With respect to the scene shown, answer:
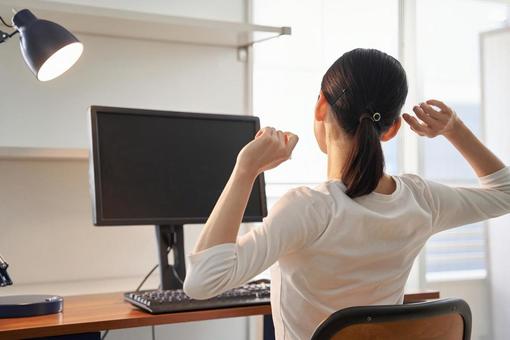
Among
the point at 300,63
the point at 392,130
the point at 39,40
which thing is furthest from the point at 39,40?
the point at 300,63

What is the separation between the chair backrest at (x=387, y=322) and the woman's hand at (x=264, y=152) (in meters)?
0.28

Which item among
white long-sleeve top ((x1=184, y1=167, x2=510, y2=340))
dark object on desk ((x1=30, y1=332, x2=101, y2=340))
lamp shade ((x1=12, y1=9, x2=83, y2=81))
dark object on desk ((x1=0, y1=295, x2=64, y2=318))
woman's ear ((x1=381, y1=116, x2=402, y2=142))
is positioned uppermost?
lamp shade ((x1=12, y1=9, x2=83, y2=81))

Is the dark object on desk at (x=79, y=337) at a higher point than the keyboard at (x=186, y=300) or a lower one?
lower

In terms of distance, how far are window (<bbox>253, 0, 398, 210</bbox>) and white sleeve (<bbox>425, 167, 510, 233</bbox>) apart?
49.0 inches

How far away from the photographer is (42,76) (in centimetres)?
181

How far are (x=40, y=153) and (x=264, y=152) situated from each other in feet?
3.80

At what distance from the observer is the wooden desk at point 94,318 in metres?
1.55

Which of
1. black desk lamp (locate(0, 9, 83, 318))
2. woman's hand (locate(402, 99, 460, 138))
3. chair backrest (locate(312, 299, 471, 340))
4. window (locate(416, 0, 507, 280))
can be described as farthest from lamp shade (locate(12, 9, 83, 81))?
window (locate(416, 0, 507, 280))

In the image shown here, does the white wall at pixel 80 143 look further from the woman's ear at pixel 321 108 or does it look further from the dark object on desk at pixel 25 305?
the woman's ear at pixel 321 108

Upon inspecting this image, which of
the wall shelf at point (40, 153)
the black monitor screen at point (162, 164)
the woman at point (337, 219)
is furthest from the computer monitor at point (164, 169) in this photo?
the woman at point (337, 219)

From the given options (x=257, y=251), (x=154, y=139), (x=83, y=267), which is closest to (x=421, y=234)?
(x=257, y=251)

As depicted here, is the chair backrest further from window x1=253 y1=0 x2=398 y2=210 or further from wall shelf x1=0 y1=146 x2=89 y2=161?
window x1=253 y1=0 x2=398 y2=210

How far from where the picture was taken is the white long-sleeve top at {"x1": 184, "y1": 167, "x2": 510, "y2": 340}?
1.16m

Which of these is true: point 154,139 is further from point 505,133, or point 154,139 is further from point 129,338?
point 505,133
